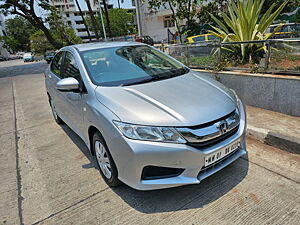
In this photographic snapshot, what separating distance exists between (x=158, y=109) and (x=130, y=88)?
1.75 feet

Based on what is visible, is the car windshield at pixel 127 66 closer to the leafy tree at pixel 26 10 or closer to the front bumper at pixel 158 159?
the front bumper at pixel 158 159

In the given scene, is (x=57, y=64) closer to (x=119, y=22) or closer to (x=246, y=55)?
(x=246, y=55)

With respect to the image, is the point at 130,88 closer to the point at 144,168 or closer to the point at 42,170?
the point at 144,168

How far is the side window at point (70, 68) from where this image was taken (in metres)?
2.91

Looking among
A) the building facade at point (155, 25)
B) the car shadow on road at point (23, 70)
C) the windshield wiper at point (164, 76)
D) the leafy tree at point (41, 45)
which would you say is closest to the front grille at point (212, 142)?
the windshield wiper at point (164, 76)

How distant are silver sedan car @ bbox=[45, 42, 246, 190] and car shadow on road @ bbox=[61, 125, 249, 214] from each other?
0.87ft

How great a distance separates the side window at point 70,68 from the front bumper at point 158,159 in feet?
4.15

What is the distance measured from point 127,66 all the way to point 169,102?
106 cm

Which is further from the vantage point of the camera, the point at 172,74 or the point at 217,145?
the point at 172,74

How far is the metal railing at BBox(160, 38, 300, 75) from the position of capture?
3902 mm

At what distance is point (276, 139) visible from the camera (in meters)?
3.10

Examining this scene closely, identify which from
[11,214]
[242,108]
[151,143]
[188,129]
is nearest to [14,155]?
[11,214]

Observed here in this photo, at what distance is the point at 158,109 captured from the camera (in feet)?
6.77

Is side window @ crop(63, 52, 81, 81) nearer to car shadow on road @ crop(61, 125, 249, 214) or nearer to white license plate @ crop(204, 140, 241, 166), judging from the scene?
car shadow on road @ crop(61, 125, 249, 214)
